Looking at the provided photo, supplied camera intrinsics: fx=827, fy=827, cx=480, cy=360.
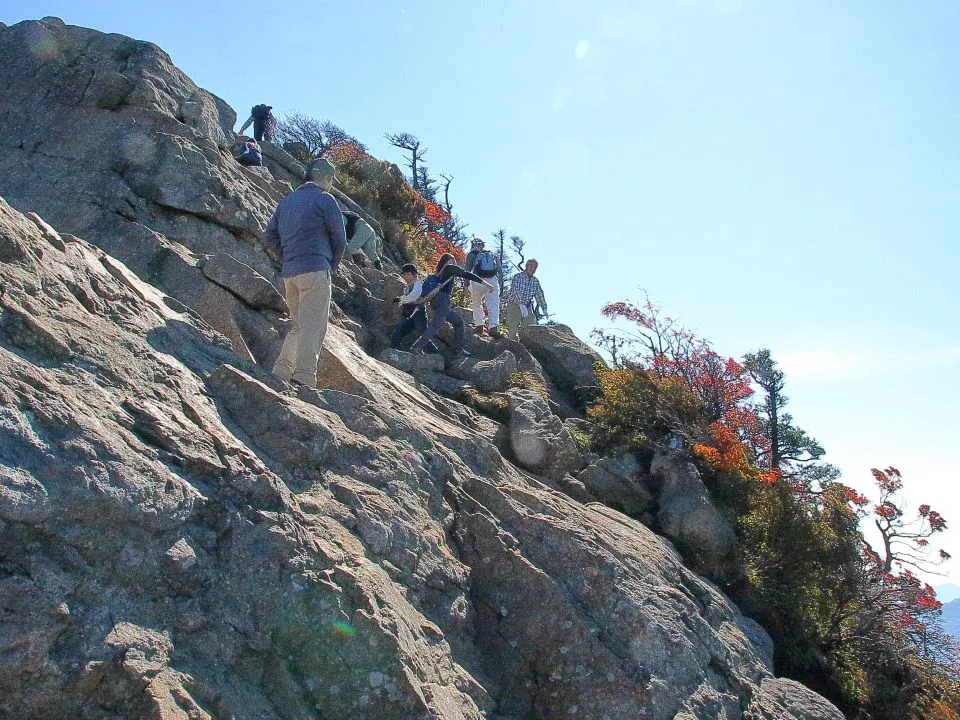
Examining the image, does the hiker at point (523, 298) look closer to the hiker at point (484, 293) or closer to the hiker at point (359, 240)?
the hiker at point (484, 293)

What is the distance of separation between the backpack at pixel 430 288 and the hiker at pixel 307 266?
4.71 m

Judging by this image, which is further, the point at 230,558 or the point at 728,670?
the point at 728,670

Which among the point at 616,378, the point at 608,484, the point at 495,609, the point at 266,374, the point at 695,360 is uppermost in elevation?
the point at 695,360

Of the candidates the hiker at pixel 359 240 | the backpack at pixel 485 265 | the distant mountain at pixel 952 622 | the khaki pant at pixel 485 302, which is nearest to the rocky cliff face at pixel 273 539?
the khaki pant at pixel 485 302

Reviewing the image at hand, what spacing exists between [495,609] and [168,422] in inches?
113

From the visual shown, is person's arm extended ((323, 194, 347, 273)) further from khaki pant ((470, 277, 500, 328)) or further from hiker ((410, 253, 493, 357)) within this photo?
khaki pant ((470, 277, 500, 328))

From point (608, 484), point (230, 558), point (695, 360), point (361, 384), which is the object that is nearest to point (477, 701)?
point (230, 558)

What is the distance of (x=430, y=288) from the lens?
12.9 meters

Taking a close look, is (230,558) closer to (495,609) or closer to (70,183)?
(495,609)

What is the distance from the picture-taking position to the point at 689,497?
10.6m

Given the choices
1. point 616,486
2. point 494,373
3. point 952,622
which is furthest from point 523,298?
point 952,622

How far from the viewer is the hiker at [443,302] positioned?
12.8 meters

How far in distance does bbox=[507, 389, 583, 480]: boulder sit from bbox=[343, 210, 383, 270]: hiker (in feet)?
17.7

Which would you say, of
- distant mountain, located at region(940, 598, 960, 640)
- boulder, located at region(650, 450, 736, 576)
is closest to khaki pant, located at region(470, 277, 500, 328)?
boulder, located at region(650, 450, 736, 576)
